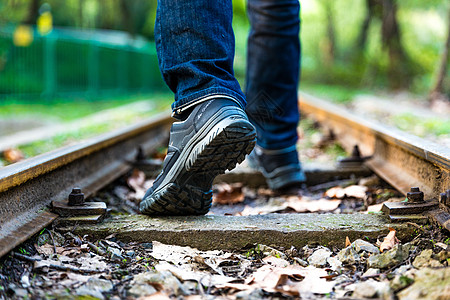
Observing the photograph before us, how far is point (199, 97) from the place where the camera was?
166 centimetres

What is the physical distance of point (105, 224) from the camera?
5.66 feet

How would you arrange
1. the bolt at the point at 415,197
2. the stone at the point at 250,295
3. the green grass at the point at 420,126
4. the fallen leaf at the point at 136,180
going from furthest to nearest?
the green grass at the point at 420,126, the fallen leaf at the point at 136,180, the bolt at the point at 415,197, the stone at the point at 250,295

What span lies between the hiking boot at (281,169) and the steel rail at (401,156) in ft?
1.44

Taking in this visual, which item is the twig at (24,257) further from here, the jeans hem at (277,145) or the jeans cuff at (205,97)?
the jeans hem at (277,145)

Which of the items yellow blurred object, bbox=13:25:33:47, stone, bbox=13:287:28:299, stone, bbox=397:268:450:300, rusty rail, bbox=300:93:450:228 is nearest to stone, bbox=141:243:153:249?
stone, bbox=13:287:28:299

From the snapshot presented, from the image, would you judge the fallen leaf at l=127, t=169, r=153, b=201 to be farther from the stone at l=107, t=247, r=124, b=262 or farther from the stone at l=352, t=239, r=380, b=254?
the stone at l=352, t=239, r=380, b=254

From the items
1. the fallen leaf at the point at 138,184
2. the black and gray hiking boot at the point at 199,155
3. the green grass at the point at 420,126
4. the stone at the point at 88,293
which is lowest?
the fallen leaf at the point at 138,184

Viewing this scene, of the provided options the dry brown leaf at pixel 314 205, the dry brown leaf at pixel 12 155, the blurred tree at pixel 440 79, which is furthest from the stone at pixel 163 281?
the blurred tree at pixel 440 79

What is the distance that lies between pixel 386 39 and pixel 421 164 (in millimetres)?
13978

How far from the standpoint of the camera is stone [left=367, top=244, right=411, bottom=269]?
1397 millimetres

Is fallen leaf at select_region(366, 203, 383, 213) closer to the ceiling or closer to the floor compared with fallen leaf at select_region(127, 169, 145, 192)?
closer to the ceiling

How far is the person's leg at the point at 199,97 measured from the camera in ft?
5.34

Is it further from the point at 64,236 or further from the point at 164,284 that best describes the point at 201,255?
the point at 64,236

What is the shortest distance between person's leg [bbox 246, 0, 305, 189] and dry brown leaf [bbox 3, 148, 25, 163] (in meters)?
1.79
